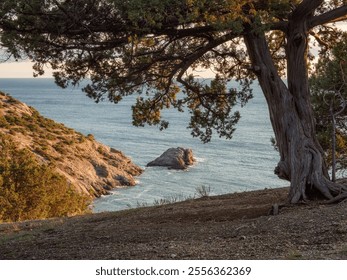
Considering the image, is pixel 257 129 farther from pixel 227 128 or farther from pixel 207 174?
pixel 227 128

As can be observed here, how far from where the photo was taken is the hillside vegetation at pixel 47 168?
95.9 feet

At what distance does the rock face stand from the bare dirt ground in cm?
5441

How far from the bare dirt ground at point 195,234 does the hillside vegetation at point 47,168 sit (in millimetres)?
14356

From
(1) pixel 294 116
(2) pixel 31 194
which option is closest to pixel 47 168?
(2) pixel 31 194

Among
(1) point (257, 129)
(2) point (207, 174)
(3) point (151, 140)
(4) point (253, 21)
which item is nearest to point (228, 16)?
(4) point (253, 21)

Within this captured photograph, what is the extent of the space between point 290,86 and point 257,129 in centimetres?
8820

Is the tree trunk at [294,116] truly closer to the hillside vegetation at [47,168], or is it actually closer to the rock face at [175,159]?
the hillside vegetation at [47,168]

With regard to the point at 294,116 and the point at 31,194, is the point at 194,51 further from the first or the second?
the point at 31,194

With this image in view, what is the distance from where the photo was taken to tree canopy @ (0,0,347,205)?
10883mm

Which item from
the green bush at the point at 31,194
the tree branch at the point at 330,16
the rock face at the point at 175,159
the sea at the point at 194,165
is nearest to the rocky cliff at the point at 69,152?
the sea at the point at 194,165

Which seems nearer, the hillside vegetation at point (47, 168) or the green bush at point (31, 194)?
the green bush at point (31, 194)

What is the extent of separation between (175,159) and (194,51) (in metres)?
56.3

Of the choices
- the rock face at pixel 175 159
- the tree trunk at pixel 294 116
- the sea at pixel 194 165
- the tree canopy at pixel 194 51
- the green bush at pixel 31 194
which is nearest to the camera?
the tree canopy at pixel 194 51

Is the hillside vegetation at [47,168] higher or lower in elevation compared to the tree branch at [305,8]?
lower
